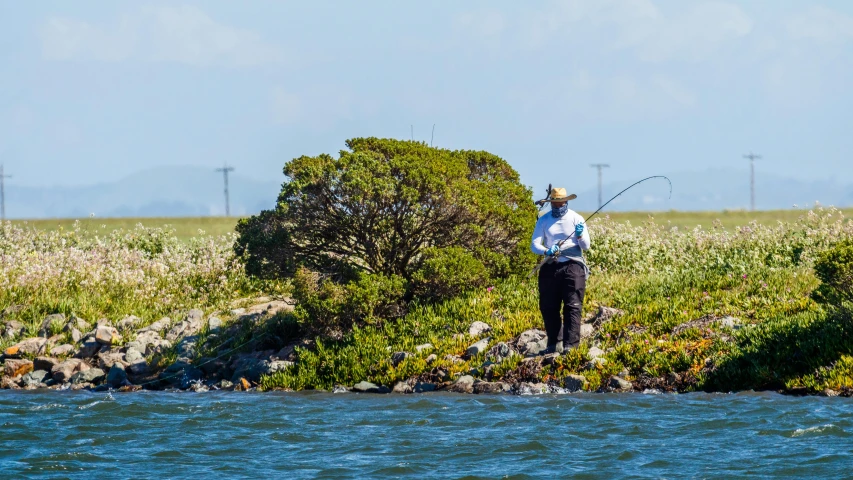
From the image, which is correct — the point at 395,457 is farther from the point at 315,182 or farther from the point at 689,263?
the point at 689,263

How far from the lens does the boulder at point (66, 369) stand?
54.8 ft

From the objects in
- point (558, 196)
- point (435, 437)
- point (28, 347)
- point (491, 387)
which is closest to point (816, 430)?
point (435, 437)

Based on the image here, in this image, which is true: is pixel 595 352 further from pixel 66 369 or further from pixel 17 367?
pixel 17 367

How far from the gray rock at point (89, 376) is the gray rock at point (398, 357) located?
4845mm

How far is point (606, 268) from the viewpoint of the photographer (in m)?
20.5

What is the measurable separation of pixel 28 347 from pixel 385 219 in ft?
21.7

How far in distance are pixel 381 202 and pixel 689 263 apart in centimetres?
729

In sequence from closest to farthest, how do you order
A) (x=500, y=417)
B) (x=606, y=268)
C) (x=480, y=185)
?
(x=500, y=417) < (x=480, y=185) < (x=606, y=268)

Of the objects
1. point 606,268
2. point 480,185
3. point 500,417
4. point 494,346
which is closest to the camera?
point 500,417

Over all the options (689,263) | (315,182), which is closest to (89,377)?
(315,182)

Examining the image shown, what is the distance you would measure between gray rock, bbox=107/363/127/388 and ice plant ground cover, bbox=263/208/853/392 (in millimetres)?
2541

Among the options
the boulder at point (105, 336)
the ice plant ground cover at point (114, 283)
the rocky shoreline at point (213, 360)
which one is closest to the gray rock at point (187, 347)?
the rocky shoreline at point (213, 360)

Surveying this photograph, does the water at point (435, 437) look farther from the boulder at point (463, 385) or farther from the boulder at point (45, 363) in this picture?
the boulder at point (45, 363)

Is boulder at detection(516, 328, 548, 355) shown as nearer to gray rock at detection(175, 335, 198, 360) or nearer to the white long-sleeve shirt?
the white long-sleeve shirt
